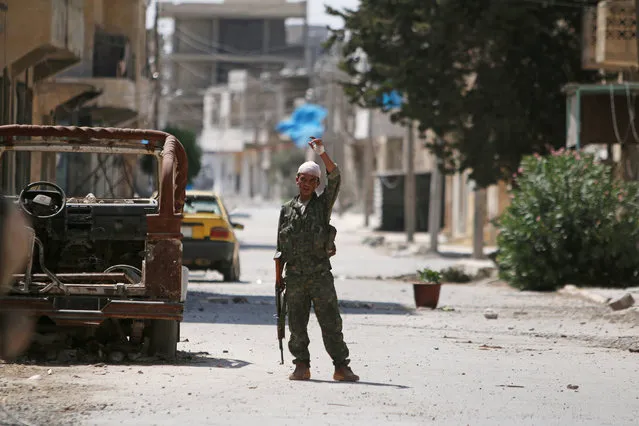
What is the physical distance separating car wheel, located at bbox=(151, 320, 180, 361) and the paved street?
0.15 meters

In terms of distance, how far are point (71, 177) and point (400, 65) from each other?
14.1 m

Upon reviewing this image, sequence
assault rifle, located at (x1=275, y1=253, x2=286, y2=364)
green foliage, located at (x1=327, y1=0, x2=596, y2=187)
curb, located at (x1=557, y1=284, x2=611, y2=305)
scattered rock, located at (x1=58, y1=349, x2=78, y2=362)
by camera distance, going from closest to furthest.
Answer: assault rifle, located at (x1=275, y1=253, x2=286, y2=364)
scattered rock, located at (x1=58, y1=349, x2=78, y2=362)
curb, located at (x1=557, y1=284, x2=611, y2=305)
green foliage, located at (x1=327, y1=0, x2=596, y2=187)

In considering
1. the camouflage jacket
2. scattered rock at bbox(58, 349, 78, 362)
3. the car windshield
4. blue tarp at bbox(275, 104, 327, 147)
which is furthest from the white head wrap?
blue tarp at bbox(275, 104, 327, 147)

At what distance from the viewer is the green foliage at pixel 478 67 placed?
3159cm

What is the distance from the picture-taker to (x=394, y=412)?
989 centimetres

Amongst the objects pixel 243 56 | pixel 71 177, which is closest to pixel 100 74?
pixel 71 177

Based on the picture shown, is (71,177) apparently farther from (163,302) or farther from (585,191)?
(163,302)

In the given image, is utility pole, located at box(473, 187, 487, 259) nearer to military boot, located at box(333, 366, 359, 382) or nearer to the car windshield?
the car windshield

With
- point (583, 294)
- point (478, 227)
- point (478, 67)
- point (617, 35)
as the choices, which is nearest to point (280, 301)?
point (583, 294)

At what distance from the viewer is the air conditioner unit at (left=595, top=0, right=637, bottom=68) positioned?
2995 cm

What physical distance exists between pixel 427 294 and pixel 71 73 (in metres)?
18.5

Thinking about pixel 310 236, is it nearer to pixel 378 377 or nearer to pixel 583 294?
pixel 378 377

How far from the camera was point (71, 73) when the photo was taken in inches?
1460

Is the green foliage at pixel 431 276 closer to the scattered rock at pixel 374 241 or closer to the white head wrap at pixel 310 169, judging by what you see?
the white head wrap at pixel 310 169
